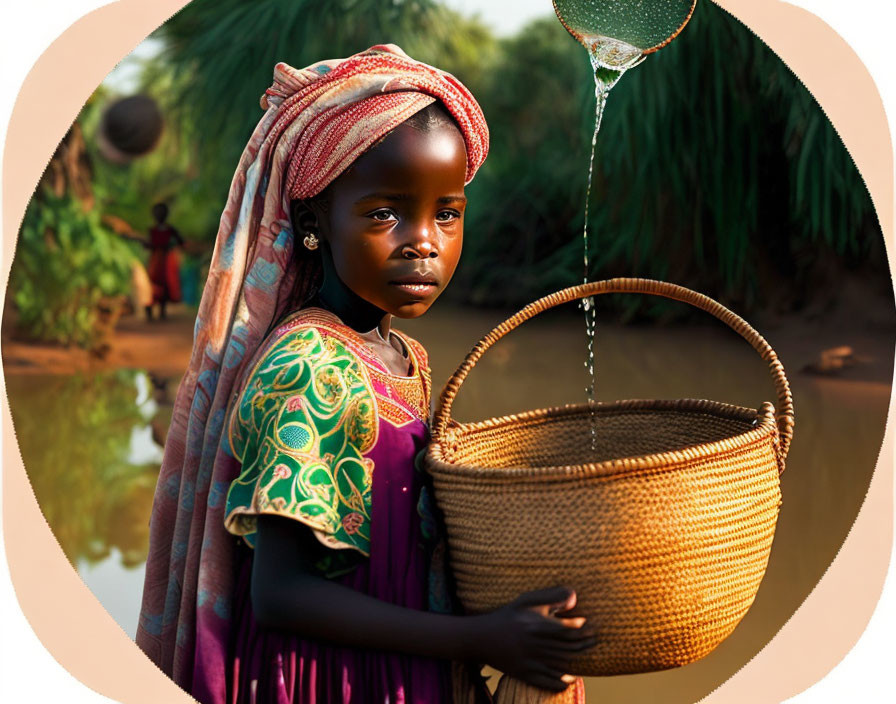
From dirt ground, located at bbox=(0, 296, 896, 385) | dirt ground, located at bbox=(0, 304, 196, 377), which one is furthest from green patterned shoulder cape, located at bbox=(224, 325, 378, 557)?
dirt ground, located at bbox=(0, 304, 196, 377)

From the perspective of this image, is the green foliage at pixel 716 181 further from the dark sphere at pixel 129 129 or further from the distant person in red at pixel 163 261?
the dark sphere at pixel 129 129

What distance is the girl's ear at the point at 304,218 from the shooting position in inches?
51.1

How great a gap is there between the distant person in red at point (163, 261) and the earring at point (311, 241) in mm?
4589

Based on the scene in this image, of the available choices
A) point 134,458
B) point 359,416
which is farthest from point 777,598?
point 134,458

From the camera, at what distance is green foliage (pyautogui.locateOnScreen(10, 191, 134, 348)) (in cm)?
546

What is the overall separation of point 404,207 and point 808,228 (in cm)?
340

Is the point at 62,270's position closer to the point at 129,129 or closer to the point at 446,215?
the point at 129,129

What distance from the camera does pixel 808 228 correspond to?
13.9 feet

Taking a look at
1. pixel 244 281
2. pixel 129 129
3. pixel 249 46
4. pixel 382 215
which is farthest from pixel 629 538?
pixel 129 129

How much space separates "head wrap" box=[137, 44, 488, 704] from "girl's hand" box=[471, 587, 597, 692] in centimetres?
34

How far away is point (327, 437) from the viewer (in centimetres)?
116

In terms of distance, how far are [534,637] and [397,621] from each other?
15cm

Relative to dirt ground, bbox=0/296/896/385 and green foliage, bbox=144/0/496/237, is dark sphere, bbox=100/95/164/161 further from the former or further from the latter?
dirt ground, bbox=0/296/896/385

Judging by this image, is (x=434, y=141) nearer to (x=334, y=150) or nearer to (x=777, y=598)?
(x=334, y=150)
